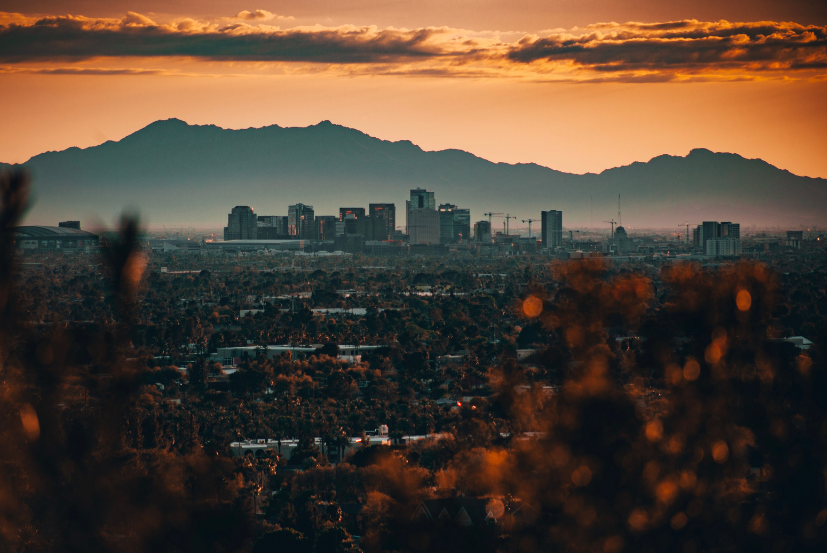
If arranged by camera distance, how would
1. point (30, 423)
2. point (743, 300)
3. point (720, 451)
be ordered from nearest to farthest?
point (30, 423) < point (720, 451) < point (743, 300)

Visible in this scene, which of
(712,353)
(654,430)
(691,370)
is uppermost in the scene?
(712,353)

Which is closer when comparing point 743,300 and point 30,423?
point 30,423

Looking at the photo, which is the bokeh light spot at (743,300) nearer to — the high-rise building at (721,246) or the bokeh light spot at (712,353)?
the bokeh light spot at (712,353)

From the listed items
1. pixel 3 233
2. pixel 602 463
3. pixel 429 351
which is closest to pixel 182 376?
pixel 429 351

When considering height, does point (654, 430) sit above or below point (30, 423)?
below

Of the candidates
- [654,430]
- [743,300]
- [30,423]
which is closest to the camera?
[30,423]

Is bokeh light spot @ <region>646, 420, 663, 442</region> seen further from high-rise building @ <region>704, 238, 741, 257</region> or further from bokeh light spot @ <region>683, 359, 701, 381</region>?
high-rise building @ <region>704, 238, 741, 257</region>

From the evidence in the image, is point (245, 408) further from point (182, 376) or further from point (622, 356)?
point (622, 356)

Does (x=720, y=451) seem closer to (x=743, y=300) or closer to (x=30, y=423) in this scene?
(x=743, y=300)

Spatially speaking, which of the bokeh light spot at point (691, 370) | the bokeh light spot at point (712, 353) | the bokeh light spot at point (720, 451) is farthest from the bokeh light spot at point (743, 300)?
the bokeh light spot at point (720, 451)

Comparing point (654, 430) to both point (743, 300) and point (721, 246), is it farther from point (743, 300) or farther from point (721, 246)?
point (721, 246)

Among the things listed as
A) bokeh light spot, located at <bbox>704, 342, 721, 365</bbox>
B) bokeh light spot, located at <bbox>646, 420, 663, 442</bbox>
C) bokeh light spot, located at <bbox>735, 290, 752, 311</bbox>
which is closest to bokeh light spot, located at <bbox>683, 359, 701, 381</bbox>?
bokeh light spot, located at <bbox>704, 342, 721, 365</bbox>

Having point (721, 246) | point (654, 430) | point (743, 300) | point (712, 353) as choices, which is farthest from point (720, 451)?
point (721, 246)
